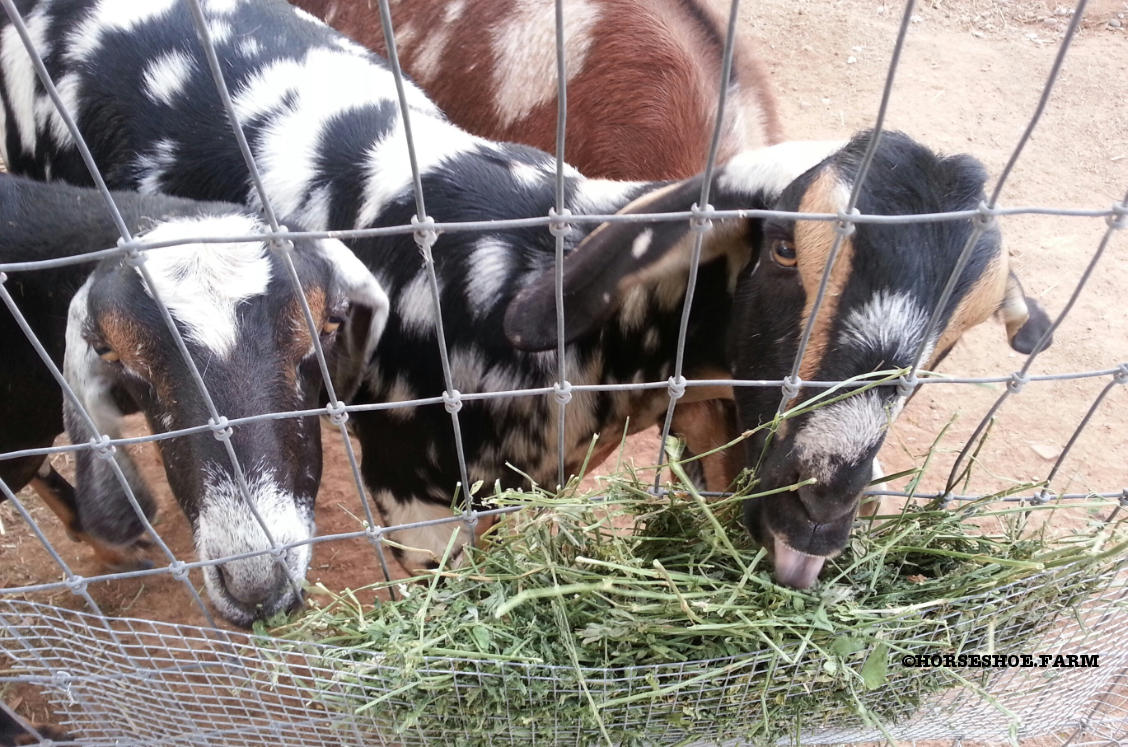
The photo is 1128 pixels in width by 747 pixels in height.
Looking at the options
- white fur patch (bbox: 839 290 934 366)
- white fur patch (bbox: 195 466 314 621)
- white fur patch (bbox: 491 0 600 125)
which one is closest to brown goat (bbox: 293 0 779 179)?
white fur patch (bbox: 491 0 600 125)

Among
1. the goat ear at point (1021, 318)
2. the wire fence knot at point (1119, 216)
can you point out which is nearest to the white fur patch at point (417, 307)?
the goat ear at point (1021, 318)

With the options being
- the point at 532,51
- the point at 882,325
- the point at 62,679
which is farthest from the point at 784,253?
the point at 532,51

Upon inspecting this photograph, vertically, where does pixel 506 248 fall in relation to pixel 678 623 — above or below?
above

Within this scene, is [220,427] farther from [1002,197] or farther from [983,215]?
[1002,197]

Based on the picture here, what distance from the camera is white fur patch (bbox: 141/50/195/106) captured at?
10.3ft

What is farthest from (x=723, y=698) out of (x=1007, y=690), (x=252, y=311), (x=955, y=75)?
(x=955, y=75)

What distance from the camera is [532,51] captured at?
4.45 m

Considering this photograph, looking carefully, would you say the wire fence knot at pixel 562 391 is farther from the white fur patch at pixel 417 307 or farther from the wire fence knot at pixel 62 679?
the wire fence knot at pixel 62 679

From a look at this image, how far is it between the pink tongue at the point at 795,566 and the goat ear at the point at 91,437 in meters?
1.78

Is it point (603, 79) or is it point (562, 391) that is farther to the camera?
point (603, 79)

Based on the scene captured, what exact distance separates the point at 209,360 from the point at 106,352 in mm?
357

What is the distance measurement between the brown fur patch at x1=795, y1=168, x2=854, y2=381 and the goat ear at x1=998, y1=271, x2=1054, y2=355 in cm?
60

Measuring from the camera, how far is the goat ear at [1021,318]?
234cm

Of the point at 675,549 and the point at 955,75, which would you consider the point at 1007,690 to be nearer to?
the point at 675,549
